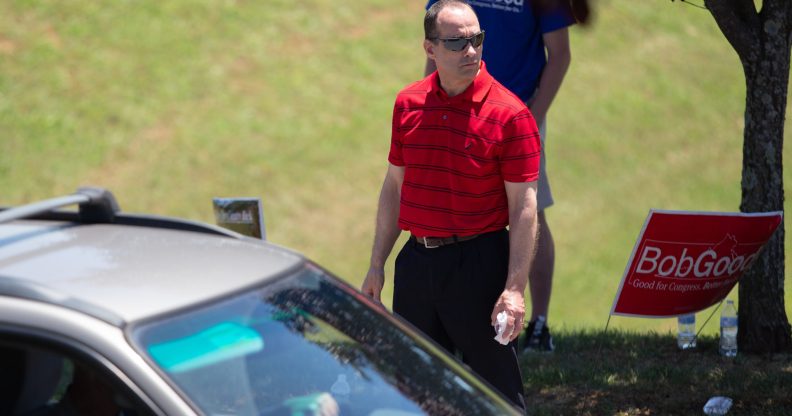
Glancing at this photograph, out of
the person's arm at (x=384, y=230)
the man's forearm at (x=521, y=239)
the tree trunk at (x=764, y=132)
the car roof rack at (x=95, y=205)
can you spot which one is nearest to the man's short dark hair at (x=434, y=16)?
the person's arm at (x=384, y=230)

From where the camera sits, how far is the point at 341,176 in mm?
13914

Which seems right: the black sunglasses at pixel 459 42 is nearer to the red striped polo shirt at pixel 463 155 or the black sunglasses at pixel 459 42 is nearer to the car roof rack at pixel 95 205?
the red striped polo shirt at pixel 463 155

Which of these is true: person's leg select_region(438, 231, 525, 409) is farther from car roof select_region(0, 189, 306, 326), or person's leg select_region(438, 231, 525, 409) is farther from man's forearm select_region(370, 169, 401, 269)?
car roof select_region(0, 189, 306, 326)

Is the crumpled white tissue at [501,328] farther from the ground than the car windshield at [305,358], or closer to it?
closer to it

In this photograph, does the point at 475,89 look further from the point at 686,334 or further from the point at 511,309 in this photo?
the point at 686,334

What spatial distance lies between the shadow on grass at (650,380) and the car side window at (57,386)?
3.01 meters

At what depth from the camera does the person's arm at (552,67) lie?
6461 mm

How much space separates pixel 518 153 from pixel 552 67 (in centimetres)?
222

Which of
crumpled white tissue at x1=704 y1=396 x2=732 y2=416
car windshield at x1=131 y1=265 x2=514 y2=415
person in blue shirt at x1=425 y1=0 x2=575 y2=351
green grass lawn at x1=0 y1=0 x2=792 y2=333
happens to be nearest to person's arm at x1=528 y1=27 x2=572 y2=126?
person in blue shirt at x1=425 y1=0 x2=575 y2=351

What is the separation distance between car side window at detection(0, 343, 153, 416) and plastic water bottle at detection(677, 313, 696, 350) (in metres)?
4.25

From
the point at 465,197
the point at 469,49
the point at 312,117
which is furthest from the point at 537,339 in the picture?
the point at 312,117

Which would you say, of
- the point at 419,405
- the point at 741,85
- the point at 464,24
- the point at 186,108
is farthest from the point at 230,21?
the point at 419,405

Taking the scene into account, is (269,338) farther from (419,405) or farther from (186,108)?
(186,108)

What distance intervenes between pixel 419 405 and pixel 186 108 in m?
12.1
